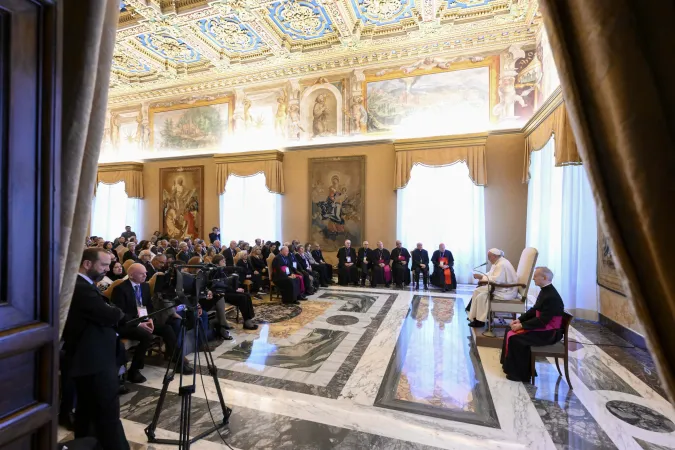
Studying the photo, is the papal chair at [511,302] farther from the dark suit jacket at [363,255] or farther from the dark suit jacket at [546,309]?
the dark suit jacket at [363,255]

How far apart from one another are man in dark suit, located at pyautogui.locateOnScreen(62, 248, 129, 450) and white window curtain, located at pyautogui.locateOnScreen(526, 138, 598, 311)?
264 inches

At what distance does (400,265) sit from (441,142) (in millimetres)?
3656

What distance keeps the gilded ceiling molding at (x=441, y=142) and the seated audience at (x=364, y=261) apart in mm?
3078

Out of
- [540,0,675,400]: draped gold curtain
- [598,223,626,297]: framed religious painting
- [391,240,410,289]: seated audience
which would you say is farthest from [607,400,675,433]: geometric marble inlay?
[391,240,410,289]: seated audience

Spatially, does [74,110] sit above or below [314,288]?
above

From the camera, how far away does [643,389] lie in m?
3.22

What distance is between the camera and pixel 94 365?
6.67ft

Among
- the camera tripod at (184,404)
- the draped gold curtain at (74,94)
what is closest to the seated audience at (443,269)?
the camera tripod at (184,404)

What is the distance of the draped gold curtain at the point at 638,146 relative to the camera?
0.70 meters

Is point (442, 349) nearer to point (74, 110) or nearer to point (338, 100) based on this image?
point (74, 110)

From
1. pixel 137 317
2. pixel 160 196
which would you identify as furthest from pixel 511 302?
pixel 160 196

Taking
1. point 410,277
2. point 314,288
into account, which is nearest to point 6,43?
point 314,288

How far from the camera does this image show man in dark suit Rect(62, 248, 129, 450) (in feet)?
6.68

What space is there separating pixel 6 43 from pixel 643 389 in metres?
5.25
